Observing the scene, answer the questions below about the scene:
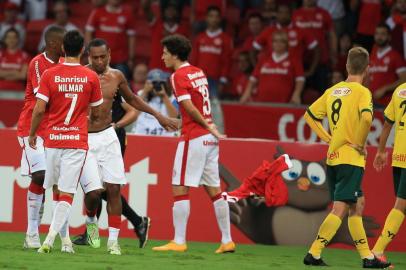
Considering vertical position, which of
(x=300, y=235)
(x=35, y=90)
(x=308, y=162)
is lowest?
(x=300, y=235)

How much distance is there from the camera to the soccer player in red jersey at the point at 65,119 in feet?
35.8

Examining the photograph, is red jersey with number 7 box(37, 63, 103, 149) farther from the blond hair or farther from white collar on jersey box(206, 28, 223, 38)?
white collar on jersey box(206, 28, 223, 38)

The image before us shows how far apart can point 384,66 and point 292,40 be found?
1.80 metres

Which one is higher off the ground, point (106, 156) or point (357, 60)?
point (357, 60)

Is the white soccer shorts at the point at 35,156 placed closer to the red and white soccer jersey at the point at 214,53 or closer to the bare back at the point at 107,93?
the bare back at the point at 107,93

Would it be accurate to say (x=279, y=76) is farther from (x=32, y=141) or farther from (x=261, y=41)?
(x=32, y=141)

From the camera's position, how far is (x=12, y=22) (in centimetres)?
2083

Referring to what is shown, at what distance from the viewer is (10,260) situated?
34.2ft

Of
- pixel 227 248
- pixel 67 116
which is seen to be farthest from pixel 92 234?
pixel 67 116

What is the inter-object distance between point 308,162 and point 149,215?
206cm

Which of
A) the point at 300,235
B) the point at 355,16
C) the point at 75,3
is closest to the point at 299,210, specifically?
the point at 300,235

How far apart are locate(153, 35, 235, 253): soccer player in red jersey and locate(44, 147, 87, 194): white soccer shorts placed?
1.59m

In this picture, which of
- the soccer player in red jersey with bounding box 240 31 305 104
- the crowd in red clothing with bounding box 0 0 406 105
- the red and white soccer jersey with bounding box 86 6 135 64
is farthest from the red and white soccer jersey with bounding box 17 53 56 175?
the red and white soccer jersey with bounding box 86 6 135 64

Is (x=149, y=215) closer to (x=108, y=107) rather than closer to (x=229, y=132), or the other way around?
(x=108, y=107)
